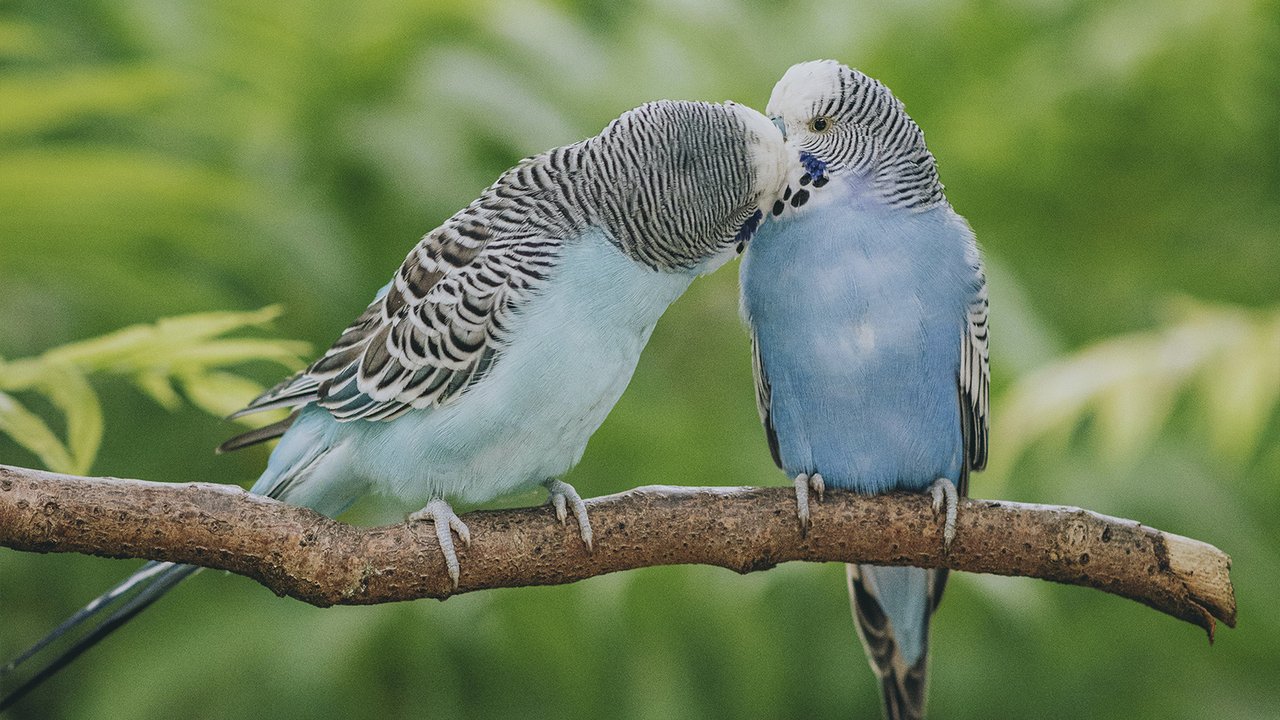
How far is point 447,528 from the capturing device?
1.54 metres

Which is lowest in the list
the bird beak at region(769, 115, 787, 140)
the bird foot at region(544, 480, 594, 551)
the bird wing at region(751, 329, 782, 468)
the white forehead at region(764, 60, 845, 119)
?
the bird foot at region(544, 480, 594, 551)

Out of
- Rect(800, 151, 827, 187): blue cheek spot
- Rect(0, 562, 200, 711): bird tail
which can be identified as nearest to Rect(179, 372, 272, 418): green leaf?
Rect(0, 562, 200, 711): bird tail

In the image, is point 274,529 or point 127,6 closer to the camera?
point 274,529

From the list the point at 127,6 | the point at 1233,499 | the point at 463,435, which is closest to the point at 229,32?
the point at 127,6

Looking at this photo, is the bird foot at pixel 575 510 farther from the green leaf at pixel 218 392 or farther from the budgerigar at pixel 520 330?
the green leaf at pixel 218 392

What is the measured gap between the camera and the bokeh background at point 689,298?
2.85m

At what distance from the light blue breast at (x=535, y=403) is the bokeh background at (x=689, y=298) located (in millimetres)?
1086

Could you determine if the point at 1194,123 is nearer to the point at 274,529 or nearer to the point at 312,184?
the point at 312,184

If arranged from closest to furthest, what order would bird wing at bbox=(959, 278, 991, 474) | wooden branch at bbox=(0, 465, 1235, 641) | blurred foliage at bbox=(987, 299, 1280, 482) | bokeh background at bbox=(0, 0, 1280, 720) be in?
wooden branch at bbox=(0, 465, 1235, 641), bird wing at bbox=(959, 278, 991, 474), blurred foliage at bbox=(987, 299, 1280, 482), bokeh background at bbox=(0, 0, 1280, 720)

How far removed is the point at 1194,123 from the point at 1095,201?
348mm

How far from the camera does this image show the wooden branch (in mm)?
1409

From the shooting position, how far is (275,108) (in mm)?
3016

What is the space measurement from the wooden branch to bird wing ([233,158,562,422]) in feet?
0.54

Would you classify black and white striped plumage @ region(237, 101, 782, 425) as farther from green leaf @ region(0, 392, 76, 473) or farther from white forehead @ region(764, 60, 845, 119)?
green leaf @ region(0, 392, 76, 473)
